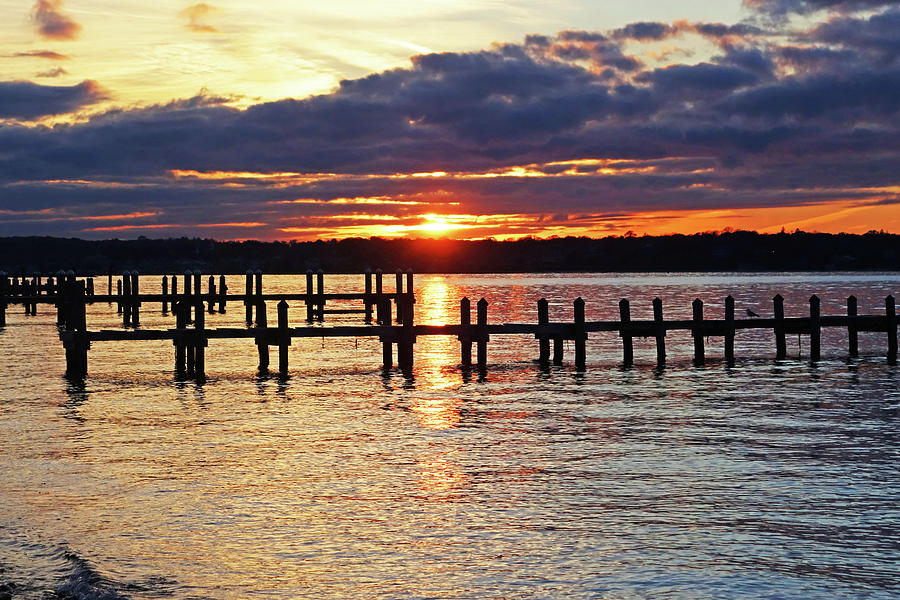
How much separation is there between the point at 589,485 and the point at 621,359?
73.2ft

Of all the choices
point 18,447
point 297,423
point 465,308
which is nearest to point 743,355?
point 465,308

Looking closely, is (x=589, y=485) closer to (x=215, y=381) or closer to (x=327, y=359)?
(x=215, y=381)

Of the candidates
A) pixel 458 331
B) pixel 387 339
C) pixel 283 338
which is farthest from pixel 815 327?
pixel 283 338

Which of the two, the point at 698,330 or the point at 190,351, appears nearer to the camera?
the point at 190,351

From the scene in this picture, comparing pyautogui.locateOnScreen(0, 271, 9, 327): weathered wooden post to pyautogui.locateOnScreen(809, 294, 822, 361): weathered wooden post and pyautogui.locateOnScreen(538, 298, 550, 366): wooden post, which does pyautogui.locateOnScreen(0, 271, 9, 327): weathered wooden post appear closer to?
pyautogui.locateOnScreen(538, 298, 550, 366): wooden post

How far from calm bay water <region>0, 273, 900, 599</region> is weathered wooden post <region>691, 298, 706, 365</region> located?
15.4 feet

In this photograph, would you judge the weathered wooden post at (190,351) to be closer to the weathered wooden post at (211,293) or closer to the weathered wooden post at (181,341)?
the weathered wooden post at (181,341)

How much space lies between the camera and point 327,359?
3772cm

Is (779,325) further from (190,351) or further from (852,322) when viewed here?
(190,351)

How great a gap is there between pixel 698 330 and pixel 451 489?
21.0m

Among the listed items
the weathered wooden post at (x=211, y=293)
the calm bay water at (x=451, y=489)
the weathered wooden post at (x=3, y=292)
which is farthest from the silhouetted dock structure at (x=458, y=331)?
the weathered wooden post at (x=3, y=292)

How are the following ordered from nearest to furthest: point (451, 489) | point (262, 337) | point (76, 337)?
point (451, 489) → point (76, 337) → point (262, 337)

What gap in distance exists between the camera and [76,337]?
29547mm

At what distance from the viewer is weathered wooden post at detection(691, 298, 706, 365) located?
33344mm
